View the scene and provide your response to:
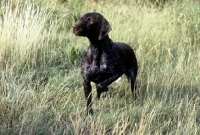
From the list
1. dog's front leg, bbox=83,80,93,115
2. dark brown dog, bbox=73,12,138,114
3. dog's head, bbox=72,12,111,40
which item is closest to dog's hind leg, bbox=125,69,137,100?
dark brown dog, bbox=73,12,138,114

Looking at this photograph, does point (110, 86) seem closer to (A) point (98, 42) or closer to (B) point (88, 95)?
(B) point (88, 95)

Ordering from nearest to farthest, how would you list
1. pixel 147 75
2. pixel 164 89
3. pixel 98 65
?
pixel 98 65, pixel 164 89, pixel 147 75

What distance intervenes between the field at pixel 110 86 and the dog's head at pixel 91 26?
664 mm

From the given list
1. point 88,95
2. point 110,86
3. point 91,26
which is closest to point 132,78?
point 110,86

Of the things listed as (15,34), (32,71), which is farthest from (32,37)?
(32,71)

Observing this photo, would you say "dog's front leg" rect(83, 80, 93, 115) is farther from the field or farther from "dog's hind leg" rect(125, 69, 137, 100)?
"dog's hind leg" rect(125, 69, 137, 100)

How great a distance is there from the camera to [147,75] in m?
4.81

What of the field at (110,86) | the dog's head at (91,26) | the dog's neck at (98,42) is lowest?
the field at (110,86)

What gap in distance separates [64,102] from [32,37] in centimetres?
175

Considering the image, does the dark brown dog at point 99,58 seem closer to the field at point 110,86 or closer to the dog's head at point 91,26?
the dog's head at point 91,26

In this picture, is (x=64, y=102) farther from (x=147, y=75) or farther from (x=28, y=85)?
(x=147, y=75)

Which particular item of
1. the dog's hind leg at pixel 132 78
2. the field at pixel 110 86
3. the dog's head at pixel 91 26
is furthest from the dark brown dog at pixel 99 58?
the dog's hind leg at pixel 132 78

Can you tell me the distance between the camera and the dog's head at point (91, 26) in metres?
3.38

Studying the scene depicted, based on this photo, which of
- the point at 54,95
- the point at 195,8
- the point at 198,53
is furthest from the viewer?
the point at 195,8
